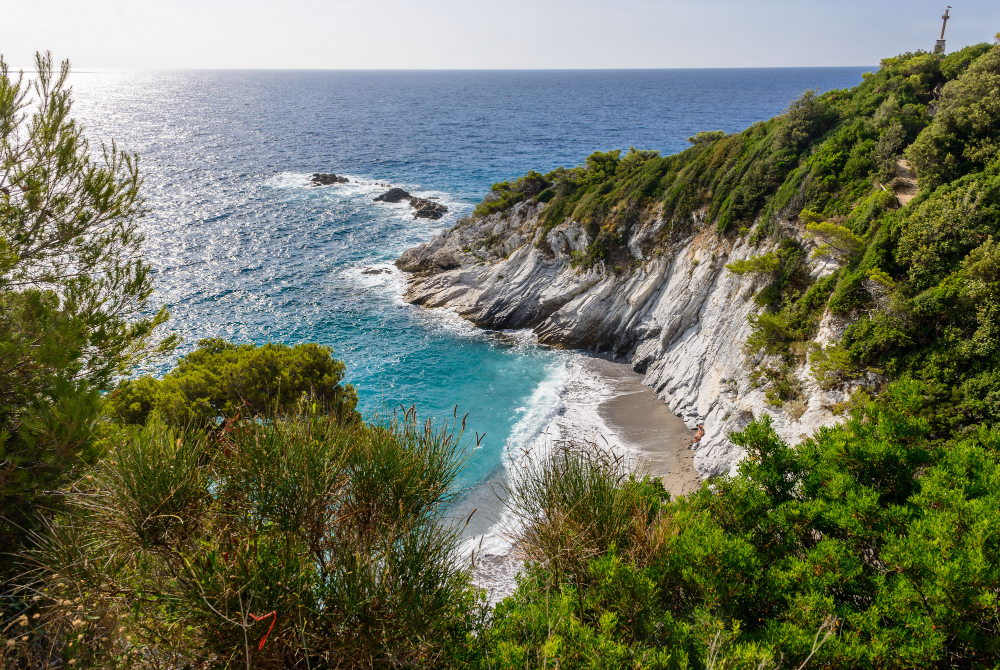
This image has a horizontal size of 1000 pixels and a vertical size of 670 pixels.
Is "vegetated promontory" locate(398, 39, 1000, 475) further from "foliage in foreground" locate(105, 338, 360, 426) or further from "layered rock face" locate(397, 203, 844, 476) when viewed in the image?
"foliage in foreground" locate(105, 338, 360, 426)

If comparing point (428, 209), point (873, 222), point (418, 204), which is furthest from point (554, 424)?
point (418, 204)

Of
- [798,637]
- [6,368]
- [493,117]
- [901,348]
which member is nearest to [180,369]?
[6,368]

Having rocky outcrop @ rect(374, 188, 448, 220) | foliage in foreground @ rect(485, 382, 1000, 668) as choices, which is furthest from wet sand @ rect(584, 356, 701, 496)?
rocky outcrop @ rect(374, 188, 448, 220)

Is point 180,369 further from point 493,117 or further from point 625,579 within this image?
point 493,117

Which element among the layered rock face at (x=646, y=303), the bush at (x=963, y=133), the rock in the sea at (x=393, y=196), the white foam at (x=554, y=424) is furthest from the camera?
the rock in the sea at (x=393, y=196)

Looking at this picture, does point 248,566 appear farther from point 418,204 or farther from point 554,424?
point 418,204

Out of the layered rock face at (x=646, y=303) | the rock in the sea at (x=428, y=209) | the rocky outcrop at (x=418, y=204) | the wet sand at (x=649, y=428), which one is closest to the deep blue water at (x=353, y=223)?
the rock in the sea at (x=428, y=209)

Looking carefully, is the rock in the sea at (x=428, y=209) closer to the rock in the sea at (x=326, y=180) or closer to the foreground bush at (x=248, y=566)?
the rock in the sea at (x=326, y=180)
